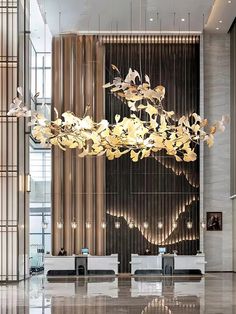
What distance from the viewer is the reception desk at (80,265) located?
24.0m

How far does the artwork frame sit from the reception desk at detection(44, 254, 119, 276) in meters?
3.68

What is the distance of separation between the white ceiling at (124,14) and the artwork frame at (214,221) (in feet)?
21.5

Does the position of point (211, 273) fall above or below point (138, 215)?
below

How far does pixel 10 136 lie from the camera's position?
65.5 ft

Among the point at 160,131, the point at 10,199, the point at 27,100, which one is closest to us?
the point at 160,131

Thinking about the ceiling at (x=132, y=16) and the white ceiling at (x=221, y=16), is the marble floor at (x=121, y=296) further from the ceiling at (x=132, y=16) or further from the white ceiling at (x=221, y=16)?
the white ceiling at (x=221, y=16)

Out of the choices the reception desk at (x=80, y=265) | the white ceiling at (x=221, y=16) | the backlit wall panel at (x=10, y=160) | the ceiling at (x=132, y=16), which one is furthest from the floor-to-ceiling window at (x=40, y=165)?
the backlit wall panel at (x=10, y=160)

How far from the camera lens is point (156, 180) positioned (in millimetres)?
25578

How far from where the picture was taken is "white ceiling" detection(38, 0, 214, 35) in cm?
2261

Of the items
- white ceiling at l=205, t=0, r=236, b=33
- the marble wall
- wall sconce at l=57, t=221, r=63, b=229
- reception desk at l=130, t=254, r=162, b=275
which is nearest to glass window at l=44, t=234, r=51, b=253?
wall sconce at l=57, t=221, r=63, b=229

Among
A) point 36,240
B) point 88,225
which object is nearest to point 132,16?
point 88,225

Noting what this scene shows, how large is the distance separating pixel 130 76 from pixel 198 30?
17546mm

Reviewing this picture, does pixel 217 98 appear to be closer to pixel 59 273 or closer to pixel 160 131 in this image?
pixel 59 273

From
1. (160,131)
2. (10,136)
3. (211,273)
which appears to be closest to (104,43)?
(10,136)
